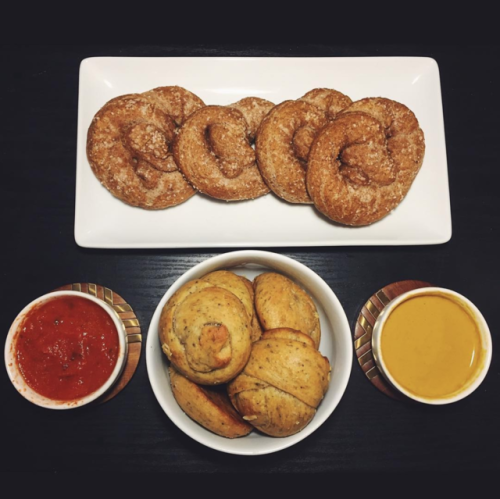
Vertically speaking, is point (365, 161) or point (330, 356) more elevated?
point (365, 161)

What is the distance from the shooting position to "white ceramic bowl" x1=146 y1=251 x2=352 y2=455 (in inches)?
45.5

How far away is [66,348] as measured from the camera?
1.35 m

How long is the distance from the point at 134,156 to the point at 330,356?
841 millimetres

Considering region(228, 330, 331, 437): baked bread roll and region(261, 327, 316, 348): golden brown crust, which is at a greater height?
region(261, 327, 316, 348): golden brown crust

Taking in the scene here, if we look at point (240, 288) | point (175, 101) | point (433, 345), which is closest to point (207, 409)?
point (240, 288)

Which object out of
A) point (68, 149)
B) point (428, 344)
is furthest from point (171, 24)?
point (428, 344)

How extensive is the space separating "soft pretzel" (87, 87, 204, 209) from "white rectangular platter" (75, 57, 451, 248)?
57 mm

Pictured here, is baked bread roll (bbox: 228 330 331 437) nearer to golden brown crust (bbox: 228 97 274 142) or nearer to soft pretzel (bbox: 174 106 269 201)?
soft pretzel (bbox: 174 106 269 201)

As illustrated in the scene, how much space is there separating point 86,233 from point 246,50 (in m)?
0.81

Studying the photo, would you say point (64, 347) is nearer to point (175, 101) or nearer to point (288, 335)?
point (288, 335)

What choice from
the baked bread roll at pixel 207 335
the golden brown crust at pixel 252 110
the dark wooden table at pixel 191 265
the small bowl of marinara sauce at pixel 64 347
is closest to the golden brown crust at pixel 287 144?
the golden brown crust at pixel 252 110

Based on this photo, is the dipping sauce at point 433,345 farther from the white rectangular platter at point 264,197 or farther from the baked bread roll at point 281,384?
the baked bread roll at point 281,384

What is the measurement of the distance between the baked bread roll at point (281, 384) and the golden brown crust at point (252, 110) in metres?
0.69

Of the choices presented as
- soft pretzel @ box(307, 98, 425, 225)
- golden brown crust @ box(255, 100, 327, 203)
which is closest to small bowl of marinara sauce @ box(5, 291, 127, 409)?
golden brown crust @ box(255, 100, 327, 203)
